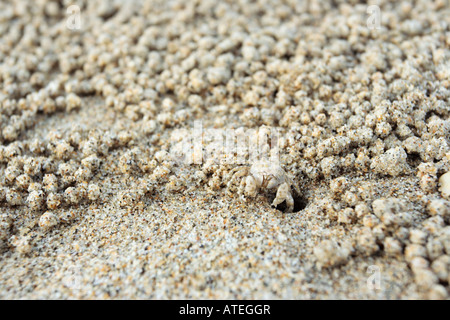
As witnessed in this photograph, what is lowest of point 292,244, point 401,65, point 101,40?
point 292,244

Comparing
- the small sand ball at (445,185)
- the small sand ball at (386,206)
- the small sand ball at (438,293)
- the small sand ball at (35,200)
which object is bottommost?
the small sand ball at (438,293)

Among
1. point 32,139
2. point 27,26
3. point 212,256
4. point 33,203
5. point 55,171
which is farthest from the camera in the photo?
point 27,26

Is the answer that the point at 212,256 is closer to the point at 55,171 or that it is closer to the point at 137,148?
the point at 137,148

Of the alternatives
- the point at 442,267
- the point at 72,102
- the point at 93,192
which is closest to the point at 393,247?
the point at 442,267

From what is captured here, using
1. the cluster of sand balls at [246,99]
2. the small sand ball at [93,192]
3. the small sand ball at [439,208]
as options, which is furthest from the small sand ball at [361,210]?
the small sand ball at [93,192]

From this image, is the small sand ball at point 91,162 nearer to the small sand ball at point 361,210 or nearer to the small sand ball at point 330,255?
the small sand ball at point 330,255

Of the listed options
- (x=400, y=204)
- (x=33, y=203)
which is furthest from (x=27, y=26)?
(x=400, y=204)

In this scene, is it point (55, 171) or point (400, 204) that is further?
point (55, 171)

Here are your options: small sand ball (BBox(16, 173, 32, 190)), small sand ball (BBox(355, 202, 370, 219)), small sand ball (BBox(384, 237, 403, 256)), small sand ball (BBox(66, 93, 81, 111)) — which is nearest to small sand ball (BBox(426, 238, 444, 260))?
small sand ball (BBox(384, 237, 403, 256))
